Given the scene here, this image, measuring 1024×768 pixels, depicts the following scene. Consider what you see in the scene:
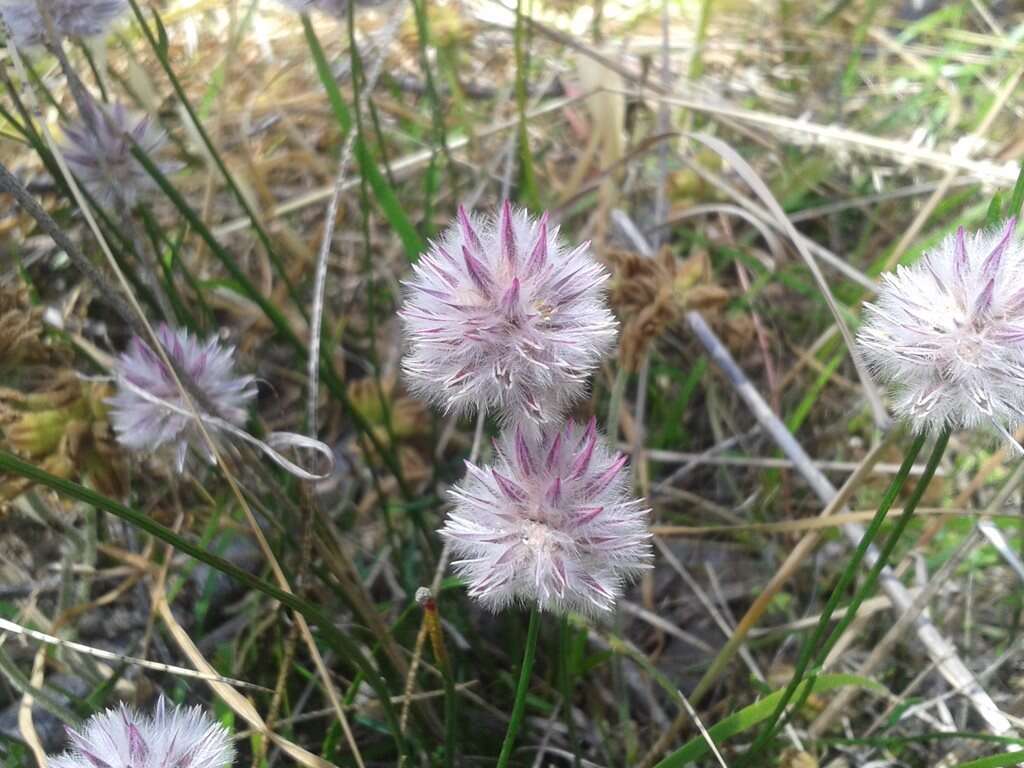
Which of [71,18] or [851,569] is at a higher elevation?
[71,18]

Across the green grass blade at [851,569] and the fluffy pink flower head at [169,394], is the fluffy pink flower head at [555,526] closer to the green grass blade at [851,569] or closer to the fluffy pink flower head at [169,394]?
the green grass blade at [851,569]

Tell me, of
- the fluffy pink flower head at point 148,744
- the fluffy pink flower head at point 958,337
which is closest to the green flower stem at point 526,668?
the fluffy pink flower head at point 148,744

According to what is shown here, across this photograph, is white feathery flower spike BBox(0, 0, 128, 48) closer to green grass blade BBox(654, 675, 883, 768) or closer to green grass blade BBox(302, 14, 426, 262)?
green grass blade BBox(302, 14, 426, 262)

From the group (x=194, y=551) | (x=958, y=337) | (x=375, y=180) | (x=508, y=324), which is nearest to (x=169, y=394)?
(x=194, y=551)

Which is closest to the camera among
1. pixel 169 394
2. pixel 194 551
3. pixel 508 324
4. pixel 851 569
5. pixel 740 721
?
pixel 508 324

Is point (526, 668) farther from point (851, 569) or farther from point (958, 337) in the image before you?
point (958, 337)
